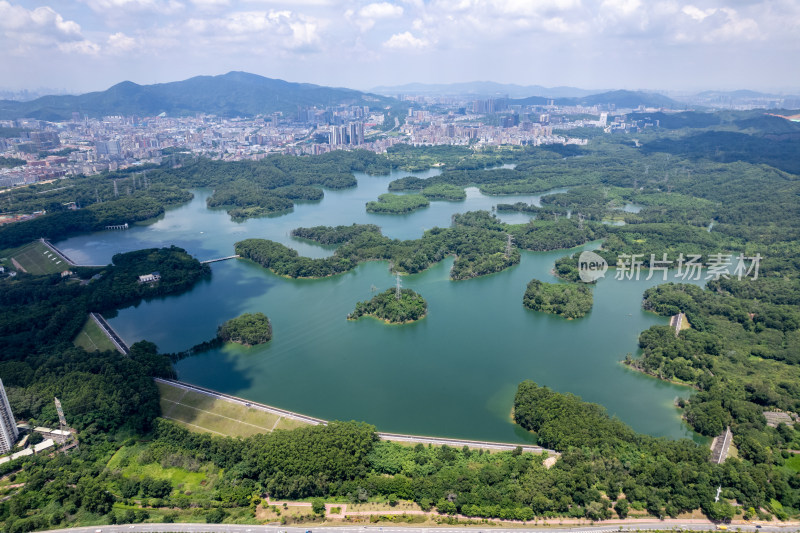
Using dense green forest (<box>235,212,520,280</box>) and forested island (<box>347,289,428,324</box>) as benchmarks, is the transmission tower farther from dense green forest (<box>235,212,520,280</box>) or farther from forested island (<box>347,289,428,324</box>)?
dense green forest (<box>235,212,520,280</box>)

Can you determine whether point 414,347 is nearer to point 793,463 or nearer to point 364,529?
point 364,529

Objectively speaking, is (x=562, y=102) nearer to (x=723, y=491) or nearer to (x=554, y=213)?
(x=554, y=213)

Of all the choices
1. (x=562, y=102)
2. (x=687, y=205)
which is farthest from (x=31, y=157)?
(x=562, y=102)

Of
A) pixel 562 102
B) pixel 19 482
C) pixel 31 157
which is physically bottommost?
pixel 19 482

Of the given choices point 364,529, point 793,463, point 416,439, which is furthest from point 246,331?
point 793,463

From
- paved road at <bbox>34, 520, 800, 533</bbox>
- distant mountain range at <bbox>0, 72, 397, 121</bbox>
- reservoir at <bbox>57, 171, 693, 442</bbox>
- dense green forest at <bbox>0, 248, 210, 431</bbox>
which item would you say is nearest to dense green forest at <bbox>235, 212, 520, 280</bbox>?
reservoir at <bbox>57, 171, 693, 442</bbox>
